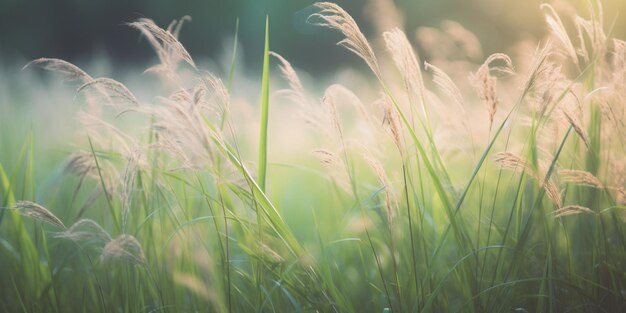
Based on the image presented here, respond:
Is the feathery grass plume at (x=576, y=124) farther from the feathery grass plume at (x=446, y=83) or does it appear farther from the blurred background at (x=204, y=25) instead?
the blurred background at (x=204, y=25)

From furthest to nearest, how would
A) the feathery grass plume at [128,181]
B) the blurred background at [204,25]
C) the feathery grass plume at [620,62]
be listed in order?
the blurred background at [204,25]
the feathery grass plume at [620,62]
the feathery grass plume at [128,181]

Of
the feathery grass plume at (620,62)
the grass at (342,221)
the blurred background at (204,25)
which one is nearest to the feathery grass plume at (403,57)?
the grass at (342,221)

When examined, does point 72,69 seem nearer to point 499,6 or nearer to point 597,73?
point 597,73

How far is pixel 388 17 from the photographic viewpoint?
4.13 meters

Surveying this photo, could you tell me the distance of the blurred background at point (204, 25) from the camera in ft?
54.6

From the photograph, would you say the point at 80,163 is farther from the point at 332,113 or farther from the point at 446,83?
the point at 446,83

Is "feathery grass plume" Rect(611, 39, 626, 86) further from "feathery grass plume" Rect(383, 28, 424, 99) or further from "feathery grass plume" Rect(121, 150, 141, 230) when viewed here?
"feathery grass plume" Rect(121, 150, 141, 230)

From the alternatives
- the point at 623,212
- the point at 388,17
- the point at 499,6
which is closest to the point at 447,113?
the point at 623,212

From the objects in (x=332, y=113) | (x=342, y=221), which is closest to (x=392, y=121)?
(x=332, y=113)

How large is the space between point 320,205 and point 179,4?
16.2 metres

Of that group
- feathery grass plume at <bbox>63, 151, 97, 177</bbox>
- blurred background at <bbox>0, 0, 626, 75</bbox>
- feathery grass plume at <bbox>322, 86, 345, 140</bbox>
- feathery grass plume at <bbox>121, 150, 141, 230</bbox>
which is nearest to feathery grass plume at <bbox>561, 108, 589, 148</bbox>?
feathery grass plume at <bbox>322, 86, 345, 140</bbox>

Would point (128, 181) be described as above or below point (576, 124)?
below

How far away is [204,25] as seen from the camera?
1780 cm

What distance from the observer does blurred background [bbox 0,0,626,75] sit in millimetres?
16641
